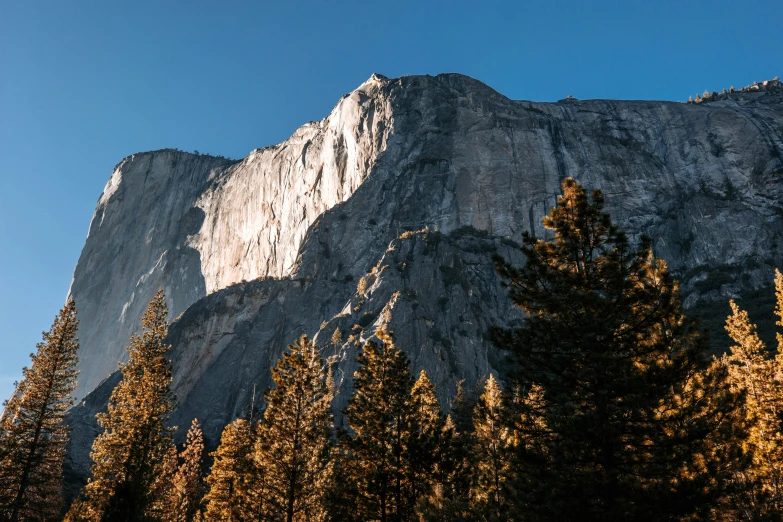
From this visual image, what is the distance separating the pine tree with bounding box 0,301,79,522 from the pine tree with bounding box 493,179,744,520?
972 inches

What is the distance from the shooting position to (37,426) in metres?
25.6

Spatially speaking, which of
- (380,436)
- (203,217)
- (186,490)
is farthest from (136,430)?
(203,217)

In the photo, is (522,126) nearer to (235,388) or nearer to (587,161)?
(587,161)

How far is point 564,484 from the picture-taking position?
11141 mm

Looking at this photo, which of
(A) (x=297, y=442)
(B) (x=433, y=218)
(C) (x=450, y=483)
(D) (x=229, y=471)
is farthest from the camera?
(B) (x=433, y=218)

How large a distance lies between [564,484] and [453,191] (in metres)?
90.9

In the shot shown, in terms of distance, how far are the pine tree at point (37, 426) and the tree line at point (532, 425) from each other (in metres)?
0.10

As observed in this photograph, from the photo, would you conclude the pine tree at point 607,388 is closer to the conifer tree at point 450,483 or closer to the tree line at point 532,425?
the tree line at point 532,425

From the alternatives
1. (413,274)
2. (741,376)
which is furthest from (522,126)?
(741,376)

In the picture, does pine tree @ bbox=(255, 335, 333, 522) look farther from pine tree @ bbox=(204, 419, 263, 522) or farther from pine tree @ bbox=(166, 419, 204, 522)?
pine tree @ bbox=(166, 419, 204, 522)

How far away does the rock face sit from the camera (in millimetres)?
79938

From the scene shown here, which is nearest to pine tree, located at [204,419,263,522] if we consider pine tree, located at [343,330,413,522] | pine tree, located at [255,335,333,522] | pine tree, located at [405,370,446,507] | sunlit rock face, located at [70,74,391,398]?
pine tree, located at [255,335,333,522]

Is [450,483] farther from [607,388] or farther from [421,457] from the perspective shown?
[607,388]

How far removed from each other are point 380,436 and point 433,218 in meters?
79.0
